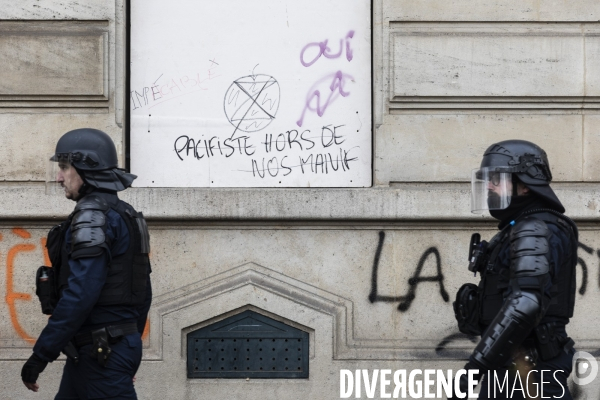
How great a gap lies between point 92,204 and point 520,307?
6.68 feet

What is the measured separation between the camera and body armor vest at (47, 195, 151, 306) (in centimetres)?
432

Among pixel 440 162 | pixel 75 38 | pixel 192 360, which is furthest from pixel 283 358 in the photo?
pixel 75 38

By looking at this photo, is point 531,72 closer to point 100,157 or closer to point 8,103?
point 100,157

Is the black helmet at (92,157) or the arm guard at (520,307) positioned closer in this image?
the arm guard at (520,307)

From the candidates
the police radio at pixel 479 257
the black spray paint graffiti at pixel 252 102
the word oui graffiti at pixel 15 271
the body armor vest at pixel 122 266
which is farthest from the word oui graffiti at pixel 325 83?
the police radio at pixel 479 257

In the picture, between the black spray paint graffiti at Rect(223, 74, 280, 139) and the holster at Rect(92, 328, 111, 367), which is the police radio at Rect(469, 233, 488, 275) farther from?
the black spray paint graffiti at Rect(223, 74, 280, 139)

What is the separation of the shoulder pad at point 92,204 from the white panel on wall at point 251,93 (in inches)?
76.9

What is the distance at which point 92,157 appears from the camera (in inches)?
174

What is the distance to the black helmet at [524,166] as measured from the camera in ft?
13.9

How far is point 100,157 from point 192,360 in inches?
83.2

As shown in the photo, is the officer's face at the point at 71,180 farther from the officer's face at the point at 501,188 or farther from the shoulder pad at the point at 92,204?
the officer's face at the point at 501,188

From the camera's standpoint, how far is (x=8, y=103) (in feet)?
20.2

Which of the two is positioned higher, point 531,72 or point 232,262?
point 531,72

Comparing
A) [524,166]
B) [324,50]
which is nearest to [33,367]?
[524,166]
